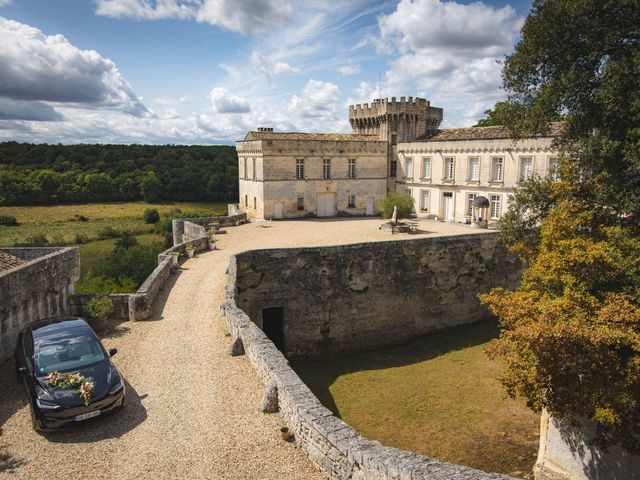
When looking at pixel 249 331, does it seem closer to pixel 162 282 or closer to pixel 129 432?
pixel 129 432

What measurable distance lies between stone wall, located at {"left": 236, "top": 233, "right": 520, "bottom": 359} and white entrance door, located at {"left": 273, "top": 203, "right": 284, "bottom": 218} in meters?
15.5

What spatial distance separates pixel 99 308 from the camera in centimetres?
1288

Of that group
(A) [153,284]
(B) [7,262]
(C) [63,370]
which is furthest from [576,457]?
(B) [7,262]

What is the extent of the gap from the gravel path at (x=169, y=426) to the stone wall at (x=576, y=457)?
22.5 feet

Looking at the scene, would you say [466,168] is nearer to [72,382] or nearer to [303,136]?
[303,136]

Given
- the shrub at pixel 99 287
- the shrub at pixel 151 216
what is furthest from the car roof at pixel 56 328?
the shrub at pixel 151 216

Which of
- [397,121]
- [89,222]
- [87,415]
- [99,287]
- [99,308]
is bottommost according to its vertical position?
[89,222]

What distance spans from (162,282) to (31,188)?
57275 millimetres

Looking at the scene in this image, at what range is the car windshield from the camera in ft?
27.8

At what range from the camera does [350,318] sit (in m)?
19.2

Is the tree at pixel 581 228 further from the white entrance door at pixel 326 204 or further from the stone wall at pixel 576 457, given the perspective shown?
the white entrance door at pixel 326 204

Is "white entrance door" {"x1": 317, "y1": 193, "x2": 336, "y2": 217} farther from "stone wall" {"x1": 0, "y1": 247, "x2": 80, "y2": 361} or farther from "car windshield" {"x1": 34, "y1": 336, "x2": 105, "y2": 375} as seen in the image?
"car windshield" {"x1": 34, "y1": 336, "x2": 105, "y2": 375}

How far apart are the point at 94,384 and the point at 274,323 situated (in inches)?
414

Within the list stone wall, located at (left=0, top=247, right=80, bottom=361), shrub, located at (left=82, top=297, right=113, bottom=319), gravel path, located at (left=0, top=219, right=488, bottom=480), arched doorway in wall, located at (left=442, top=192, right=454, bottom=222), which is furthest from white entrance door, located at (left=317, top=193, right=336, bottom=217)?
shrub, located at (left=82, top=297, right=113, bottom=319)
